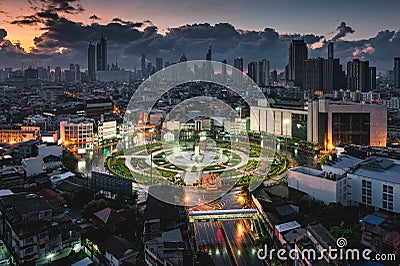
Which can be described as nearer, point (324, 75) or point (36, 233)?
point (36, 233)

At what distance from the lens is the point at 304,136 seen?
9.66 m

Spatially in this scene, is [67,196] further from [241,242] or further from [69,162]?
[241,242]

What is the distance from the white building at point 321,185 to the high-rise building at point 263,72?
2499 cm

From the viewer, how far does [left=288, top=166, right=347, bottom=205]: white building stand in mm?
4570

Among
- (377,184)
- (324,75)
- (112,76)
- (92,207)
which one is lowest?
(92,207)

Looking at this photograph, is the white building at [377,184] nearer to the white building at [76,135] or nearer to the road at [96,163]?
the road at [96,163]

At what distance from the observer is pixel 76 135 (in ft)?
29.0

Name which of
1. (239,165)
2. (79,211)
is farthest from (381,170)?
(79,211)

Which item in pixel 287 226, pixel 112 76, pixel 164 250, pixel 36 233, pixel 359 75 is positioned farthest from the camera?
pixel 112 76

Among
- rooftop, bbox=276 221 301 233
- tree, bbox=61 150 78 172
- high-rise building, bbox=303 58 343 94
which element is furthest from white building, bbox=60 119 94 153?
high-rise building, bbox=303 58 343 94

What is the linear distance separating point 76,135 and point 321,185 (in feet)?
20.6

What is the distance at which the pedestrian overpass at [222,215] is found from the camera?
4.32 meters

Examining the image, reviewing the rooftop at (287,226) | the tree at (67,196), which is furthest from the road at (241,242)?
the tree at (67,196)

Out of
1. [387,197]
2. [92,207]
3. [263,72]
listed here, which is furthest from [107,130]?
[263,72]
